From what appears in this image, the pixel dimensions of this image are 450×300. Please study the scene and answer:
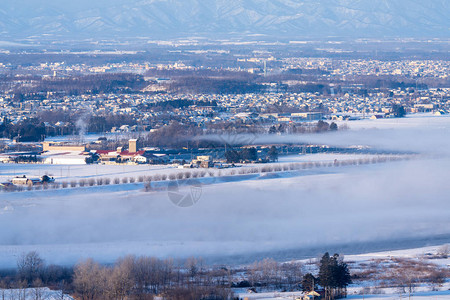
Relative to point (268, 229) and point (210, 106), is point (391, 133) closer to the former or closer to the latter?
point (210, 106)

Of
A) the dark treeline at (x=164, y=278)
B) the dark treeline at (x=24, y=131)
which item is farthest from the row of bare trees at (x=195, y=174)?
the dark treeline at (x=24, y=131)

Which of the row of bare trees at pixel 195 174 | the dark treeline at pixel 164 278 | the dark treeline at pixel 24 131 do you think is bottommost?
the dark treeline at pixel 164 278

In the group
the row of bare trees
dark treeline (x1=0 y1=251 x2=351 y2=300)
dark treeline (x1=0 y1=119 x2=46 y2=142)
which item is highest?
dark treeline (x1=0 y1=119 x2=46 y2=142)

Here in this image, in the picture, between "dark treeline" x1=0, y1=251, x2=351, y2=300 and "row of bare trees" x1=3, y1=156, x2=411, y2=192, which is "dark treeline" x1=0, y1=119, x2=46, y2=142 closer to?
"row of bare trees" x1=3, y1=156, x2=411, y2=192

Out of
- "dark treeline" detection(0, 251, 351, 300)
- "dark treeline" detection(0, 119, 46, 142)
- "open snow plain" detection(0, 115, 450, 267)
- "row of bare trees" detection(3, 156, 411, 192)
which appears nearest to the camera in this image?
"dark treeline" detection(0, 251, 351, 300)

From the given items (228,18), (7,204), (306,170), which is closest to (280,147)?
(306,170)

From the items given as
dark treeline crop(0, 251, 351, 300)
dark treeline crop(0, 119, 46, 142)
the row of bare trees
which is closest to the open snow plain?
the row of bare trees

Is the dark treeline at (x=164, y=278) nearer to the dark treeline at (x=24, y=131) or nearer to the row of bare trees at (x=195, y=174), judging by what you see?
the row of bare trees at (x=195, y=174)

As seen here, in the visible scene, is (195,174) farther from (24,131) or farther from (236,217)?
(24,131)
